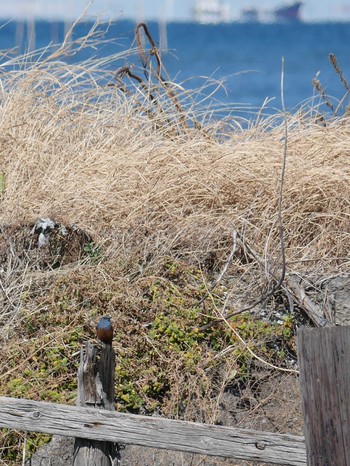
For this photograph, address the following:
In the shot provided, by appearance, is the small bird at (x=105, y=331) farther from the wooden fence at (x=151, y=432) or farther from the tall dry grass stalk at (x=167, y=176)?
the tall dry grass stalk at (x=167, y=176)

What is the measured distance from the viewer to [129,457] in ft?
14.6

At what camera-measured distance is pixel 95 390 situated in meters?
3.59

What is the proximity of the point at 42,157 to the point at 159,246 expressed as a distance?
4.41 ft

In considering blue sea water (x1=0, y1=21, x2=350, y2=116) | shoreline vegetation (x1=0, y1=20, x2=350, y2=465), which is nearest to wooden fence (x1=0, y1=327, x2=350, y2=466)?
shoreline vegetation (x1=0, y1=20, x2=350, y2=465)

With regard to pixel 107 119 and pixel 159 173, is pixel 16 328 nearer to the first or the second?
pixel 159 173

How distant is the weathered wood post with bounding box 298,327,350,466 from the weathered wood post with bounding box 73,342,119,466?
1.15m

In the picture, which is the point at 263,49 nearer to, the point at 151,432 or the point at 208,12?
the point at 208,12

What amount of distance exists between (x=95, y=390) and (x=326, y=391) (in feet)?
4.14

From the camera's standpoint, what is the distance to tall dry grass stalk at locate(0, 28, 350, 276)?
Result: 5578 mm

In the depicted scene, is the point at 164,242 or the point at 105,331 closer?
the point at 105,331

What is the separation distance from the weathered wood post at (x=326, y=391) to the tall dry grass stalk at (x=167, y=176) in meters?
2.70

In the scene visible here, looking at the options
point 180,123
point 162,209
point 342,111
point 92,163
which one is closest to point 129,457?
point 162,209

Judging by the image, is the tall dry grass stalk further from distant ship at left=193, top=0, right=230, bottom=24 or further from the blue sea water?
the blue sea water

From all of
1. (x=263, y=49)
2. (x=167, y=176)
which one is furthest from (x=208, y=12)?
(x=263, y=49)
